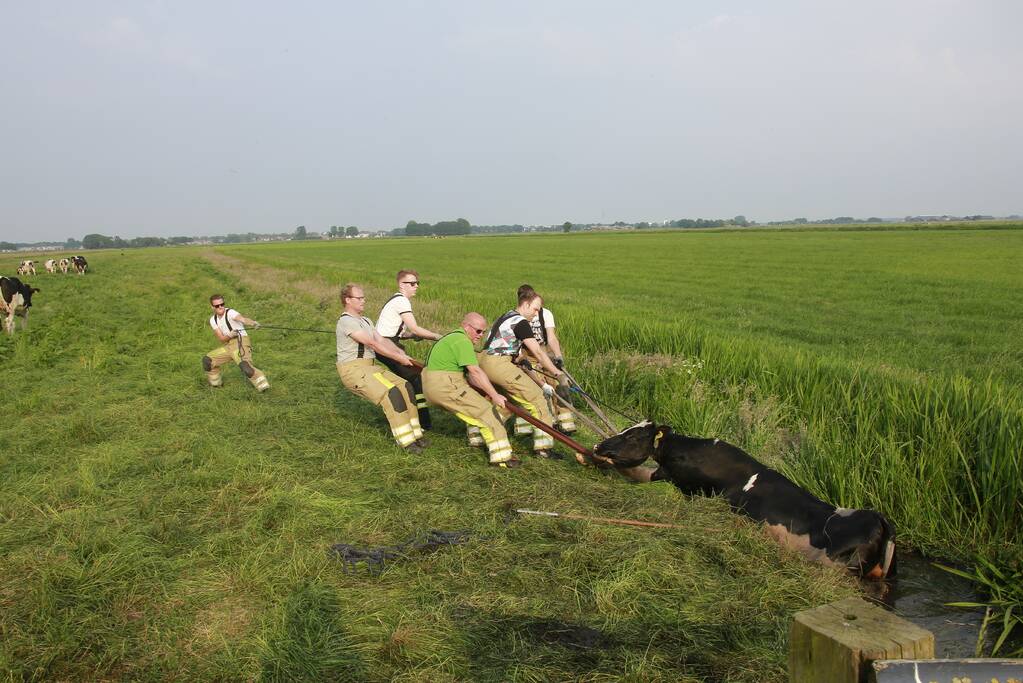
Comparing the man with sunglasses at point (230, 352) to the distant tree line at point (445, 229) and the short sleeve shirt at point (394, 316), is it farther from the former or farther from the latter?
the distant tree line at point (445, 229)

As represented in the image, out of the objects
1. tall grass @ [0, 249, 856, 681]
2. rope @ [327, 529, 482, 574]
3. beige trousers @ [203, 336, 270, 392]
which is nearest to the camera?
tall grass @ [0, 249, 856, 681]

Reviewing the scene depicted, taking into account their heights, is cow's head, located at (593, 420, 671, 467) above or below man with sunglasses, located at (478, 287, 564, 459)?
below

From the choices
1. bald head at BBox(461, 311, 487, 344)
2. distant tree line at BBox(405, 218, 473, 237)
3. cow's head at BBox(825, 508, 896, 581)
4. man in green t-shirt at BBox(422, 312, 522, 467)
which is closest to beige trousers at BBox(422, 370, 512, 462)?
man in green t-shirt at BBox(422, 312, 522, 467)

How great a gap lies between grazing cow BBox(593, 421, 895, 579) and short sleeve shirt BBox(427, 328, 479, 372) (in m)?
1.51

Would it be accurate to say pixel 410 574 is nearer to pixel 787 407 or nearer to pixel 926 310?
pixel 787 407

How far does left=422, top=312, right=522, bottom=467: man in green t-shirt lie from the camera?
6.23m

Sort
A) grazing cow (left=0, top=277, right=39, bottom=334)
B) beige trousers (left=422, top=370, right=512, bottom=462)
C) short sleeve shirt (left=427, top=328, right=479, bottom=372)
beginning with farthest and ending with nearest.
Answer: grazing cow (left=0, top=277, right=39, bottom=334)
short sleeve shirt (left=427, top=328, right=479, bottom=372)
beige trousers (left=422, top=370, right=512, bottom=462)

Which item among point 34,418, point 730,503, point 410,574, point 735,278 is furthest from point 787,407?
point 735,278

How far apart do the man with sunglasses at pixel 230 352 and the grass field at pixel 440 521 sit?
0.25 metres

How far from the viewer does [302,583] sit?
3994 mm

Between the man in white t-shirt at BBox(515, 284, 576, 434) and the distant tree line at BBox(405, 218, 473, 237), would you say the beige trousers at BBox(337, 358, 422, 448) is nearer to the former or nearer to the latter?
the man in white t-shirt at BBox(515, 284, 576, 434)

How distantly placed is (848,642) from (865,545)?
2.95 meters

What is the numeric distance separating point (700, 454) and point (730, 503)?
53 cm

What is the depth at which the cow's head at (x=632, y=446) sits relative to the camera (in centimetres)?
570
